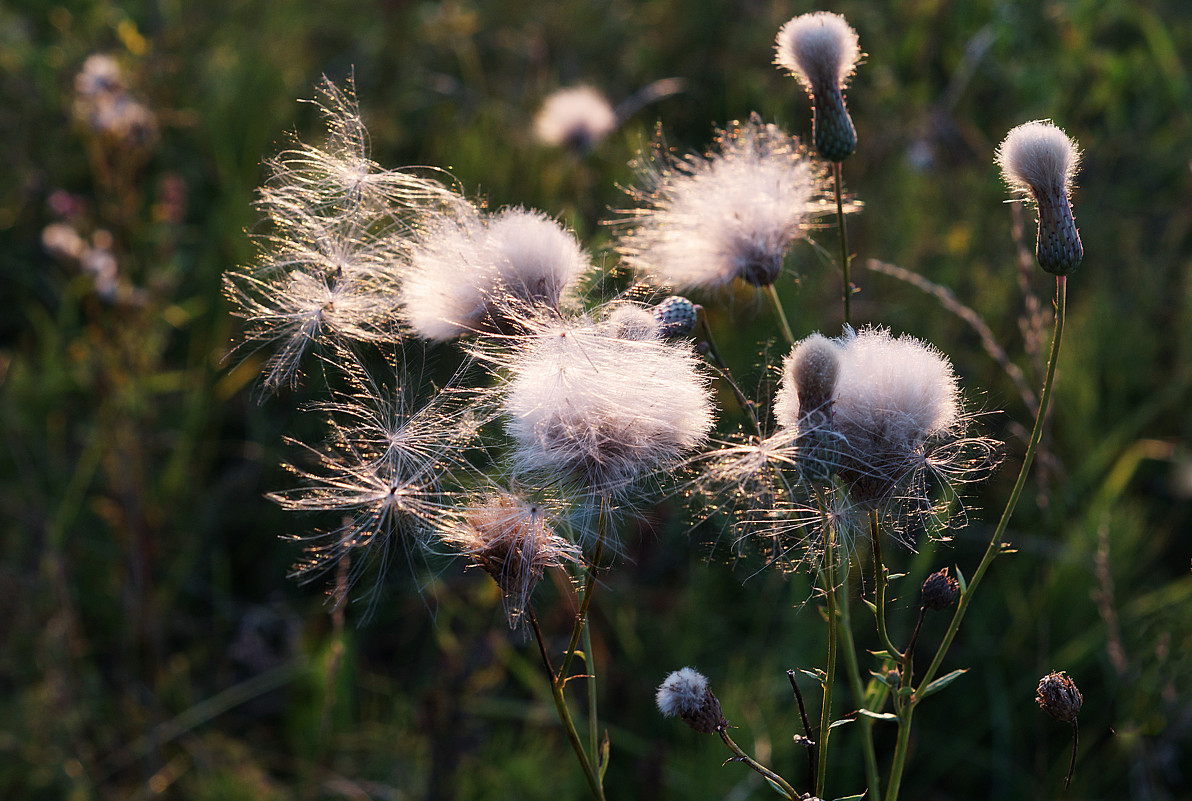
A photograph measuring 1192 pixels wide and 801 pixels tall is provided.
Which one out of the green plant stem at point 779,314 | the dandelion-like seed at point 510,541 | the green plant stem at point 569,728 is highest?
Answer: the green plant stem at point 779,314

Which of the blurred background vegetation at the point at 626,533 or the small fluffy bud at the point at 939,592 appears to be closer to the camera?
the small fluffy bud at the point at 939,592

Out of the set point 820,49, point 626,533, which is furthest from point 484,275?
point 626,533

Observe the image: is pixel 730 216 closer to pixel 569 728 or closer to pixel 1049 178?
pixel 1049 178

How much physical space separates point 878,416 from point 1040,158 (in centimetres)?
33

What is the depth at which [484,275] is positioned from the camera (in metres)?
1.18

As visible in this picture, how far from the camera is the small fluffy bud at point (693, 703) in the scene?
3.25ft

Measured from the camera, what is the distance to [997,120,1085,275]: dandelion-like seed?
964 mm

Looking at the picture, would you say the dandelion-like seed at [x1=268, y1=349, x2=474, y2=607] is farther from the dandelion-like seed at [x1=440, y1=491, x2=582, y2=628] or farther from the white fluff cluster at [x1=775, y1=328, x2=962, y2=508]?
the white fluff cluster at [x1=775, y1=328, x2=962, y2=508]

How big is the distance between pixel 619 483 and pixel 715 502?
0.11m

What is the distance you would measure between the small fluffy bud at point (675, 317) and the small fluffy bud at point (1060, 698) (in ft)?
1.82

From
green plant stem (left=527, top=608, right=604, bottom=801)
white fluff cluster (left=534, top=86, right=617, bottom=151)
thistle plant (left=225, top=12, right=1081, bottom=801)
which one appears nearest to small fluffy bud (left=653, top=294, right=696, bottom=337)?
thistle plant (left=225, top=12, right=1081, bottom=801)

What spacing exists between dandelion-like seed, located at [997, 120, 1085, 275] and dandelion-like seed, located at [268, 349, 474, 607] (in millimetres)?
663

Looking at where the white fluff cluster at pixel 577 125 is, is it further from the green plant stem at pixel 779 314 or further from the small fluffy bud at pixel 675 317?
the small fluffy bud at pixel 675 317

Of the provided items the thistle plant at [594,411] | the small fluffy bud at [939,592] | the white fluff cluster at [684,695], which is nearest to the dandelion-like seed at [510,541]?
the thistle plant at [594,411]
